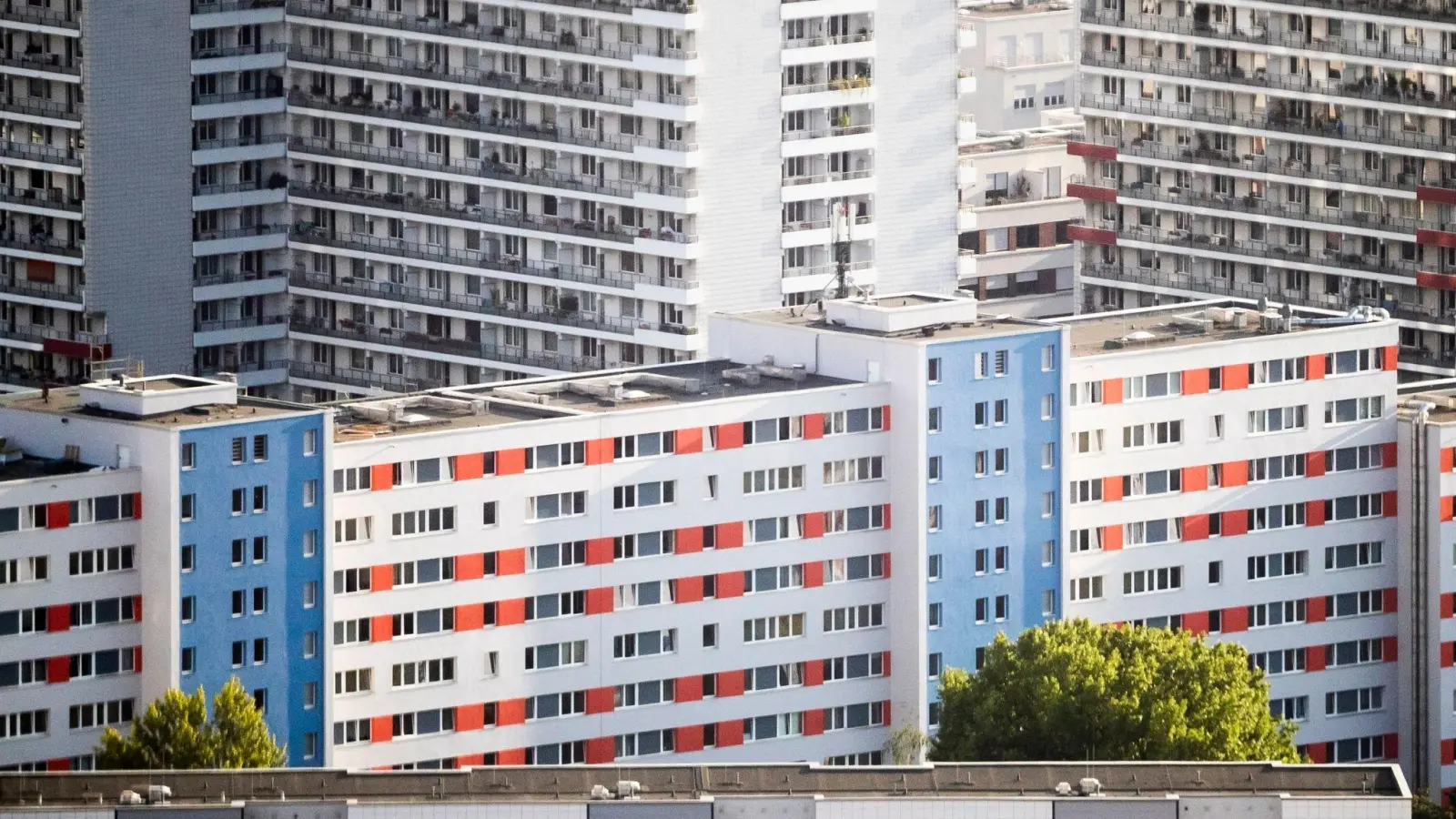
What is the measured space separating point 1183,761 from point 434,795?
95.5ft

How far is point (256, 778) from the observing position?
18962 centimetres

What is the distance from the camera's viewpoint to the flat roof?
618 feet

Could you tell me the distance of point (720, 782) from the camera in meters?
190

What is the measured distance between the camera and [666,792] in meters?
188

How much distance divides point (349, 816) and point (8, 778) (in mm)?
13680

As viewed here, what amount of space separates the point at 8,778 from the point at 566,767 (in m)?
20.9

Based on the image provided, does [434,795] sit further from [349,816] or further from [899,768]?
[899,768]

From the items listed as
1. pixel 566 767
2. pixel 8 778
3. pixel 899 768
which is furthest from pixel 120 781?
pixel 899 768

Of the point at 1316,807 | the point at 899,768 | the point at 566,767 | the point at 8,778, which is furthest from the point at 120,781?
the point at 1316,807

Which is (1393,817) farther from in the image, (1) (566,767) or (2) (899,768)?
(1) (566,767)

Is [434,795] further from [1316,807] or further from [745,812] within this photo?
[1316,807]

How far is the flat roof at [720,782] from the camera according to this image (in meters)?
188

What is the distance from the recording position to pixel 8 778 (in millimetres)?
189750

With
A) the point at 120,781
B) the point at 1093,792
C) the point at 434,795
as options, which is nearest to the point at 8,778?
the point at 120,781
